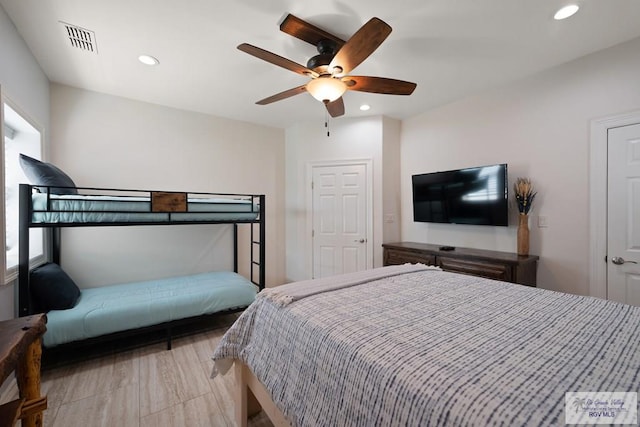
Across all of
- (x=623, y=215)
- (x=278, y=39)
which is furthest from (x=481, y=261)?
(x=278, y=39)

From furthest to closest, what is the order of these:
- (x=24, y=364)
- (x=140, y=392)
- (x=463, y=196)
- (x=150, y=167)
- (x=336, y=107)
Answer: (x=150, y=167) < (x=463, y=196) < (x=336, y=107) < (x=140, y=392) < (x=24, y=364)

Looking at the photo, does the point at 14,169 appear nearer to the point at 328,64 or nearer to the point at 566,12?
the point at 328,64

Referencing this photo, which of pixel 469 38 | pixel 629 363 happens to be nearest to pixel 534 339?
pixel 629 363

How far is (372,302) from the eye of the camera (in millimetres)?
1274

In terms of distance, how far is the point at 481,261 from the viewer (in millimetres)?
2582

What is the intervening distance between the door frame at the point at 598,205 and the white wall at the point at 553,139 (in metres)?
0.04

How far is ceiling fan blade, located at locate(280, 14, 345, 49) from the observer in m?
1.76

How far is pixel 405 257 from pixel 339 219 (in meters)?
1.06

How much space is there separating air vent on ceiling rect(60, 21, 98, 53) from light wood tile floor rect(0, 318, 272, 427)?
2.57 m

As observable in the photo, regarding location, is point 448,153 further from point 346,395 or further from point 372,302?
point 346,395

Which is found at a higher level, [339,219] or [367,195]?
[367,195]

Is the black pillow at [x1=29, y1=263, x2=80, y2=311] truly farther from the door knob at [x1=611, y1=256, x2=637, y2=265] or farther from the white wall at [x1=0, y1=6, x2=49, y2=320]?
the door knob at [x1=611, y1=256, x2=637, y2=265]

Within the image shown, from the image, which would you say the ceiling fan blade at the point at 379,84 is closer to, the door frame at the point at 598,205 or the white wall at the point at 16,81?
the door frame at the point at 598,205

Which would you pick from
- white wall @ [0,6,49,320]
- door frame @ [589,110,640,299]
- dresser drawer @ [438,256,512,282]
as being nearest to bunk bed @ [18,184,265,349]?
white wall @ [0,6,49,320]
